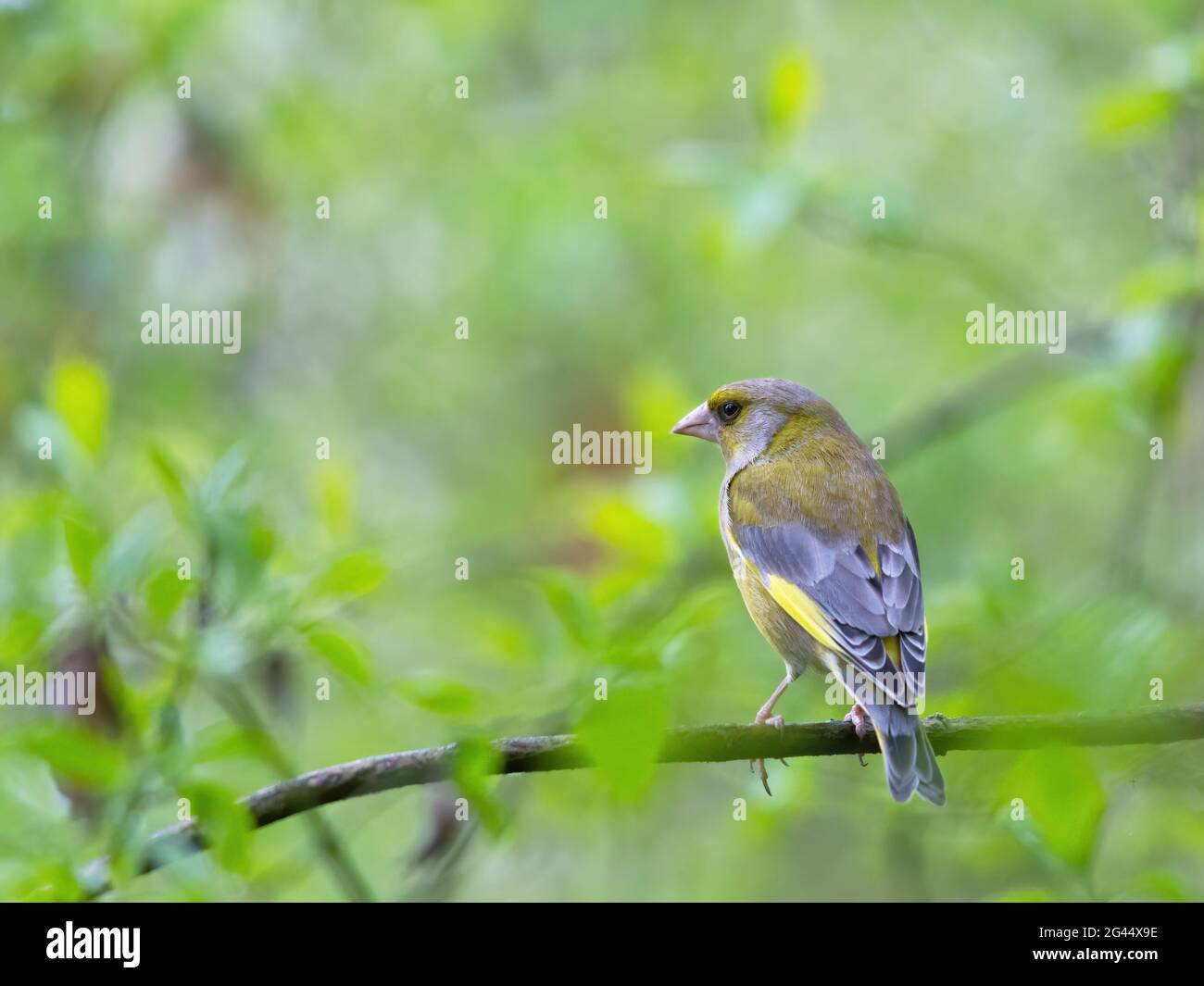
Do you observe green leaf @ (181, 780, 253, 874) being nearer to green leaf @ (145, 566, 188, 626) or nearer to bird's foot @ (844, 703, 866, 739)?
green leaf @ (145, 566, 188, 626)

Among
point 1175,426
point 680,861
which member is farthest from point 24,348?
point 1175,426

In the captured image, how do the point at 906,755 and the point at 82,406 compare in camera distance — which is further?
the point at 82,406

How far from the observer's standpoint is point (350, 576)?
314 cm

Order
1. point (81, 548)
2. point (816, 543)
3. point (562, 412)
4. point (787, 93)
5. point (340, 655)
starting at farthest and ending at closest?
point (562, 412) → point (787, 93) → point (816, 543) → point (81, 548) → point (340, 655)

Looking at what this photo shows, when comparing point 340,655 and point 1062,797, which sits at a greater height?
point 340,655

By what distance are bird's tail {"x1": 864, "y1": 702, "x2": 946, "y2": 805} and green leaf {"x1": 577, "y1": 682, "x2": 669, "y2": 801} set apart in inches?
31.6

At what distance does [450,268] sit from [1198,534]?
13.8 feet

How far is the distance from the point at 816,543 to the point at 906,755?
0.92 meters

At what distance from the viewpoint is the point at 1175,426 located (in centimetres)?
508

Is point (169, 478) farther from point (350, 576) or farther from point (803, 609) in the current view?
point (803, 609)

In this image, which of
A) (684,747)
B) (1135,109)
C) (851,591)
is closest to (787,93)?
(1135,109)

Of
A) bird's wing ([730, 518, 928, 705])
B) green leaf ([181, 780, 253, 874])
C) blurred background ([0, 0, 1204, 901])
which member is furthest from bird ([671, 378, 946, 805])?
green leaf ([181, 780, 253, 874])

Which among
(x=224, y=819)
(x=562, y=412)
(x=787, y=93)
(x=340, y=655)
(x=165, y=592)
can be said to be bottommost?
(x=224, y=819)
